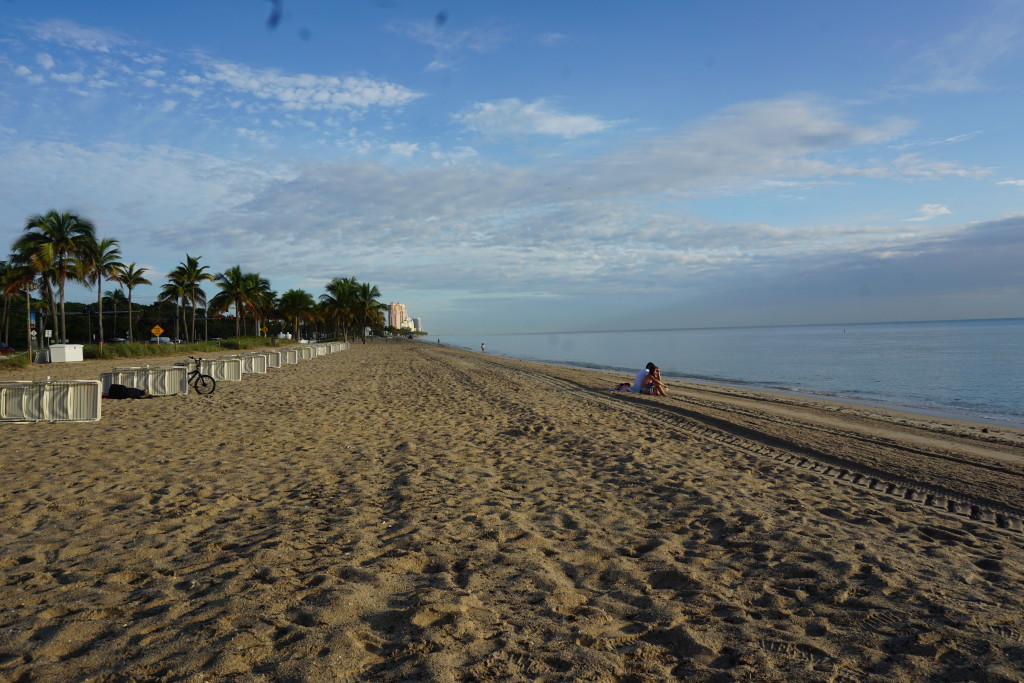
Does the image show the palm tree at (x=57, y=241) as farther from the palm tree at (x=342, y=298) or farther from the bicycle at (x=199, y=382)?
the palm tree at (x=342, y=298)

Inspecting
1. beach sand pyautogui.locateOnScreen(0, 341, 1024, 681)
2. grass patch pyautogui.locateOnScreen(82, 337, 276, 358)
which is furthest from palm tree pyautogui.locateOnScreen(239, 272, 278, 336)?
beach sand pyautogui.locateOnScreen(0, 341, 1024, 681)

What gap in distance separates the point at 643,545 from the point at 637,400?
12.1m

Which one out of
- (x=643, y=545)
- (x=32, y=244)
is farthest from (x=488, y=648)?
(x=32, y=244)

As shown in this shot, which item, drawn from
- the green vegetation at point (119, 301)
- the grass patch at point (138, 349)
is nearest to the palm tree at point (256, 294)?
the green vegetation at point (119, 301)

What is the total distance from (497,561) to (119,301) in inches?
4790

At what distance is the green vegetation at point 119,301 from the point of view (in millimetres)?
32031

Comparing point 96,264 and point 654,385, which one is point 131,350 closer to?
point 96,264

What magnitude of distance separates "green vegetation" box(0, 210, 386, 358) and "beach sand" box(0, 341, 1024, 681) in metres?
24.0

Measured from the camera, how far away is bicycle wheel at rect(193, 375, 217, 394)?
15.3 m

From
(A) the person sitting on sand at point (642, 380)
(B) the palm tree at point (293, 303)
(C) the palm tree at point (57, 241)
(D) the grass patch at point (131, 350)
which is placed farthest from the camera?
(B) the palm tree at point (293, 303)

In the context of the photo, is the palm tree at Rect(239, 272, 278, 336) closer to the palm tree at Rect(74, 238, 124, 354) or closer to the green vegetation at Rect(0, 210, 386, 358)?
the green vegetation at Rect(0, 210, 386, 358)

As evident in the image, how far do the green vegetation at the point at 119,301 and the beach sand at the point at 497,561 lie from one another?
944 inches

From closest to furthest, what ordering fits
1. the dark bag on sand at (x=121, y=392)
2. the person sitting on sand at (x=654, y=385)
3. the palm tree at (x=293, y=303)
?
the dark bag on sand at (x=121, y=392) → the person sitting on sand at (x=654, y=385) → the palm tree at (x=293, y=303)

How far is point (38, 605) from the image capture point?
3.47 m
